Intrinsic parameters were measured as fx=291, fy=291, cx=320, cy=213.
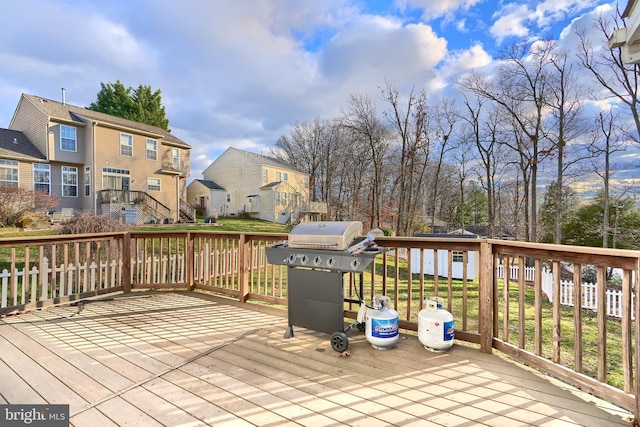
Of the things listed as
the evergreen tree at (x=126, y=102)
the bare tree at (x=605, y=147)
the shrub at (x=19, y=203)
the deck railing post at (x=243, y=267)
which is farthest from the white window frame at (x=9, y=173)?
the bare tree at (x=605, y=147)

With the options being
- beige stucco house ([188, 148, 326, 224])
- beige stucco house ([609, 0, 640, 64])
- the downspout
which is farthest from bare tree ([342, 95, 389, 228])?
beige stucco house ([609, 0, 640, 64])

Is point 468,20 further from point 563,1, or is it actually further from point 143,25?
point 143,25

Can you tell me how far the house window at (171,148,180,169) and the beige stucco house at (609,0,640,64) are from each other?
2033 cm

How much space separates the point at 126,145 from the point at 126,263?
47.3ft

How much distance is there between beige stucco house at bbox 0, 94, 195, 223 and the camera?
13633 mm

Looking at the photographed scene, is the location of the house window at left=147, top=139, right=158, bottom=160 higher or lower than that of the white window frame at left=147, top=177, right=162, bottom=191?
higher

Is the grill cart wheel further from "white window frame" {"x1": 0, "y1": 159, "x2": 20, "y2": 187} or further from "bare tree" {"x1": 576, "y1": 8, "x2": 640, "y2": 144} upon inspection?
"white window frame" {"x1": 0, "y1": 159, "x2": 20, "y2": 187}

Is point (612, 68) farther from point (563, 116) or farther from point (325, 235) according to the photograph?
point (325, 235)

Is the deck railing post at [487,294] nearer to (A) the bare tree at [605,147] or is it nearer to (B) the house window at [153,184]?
(A) the bare tree at [605,147]

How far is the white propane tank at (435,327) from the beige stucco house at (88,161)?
53.5 feet

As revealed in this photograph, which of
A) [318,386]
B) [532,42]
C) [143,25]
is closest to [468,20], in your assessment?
[532,42]

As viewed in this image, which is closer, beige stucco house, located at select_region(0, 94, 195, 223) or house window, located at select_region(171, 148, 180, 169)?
beige stucco house, located at select_region(0, 94, 195, 223)

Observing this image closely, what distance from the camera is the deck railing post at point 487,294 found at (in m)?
2.52

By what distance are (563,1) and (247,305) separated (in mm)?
14121
